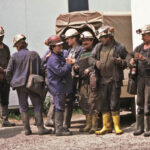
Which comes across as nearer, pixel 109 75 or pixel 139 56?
pixel 139 56

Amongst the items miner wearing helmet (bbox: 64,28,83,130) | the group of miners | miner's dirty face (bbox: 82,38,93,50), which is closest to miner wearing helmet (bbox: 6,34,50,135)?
the group of miners

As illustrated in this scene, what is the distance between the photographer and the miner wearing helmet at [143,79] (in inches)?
335

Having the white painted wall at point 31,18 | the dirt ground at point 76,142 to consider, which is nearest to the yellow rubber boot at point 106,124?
the dirt ground at point 76,142

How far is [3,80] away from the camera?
1127 cm

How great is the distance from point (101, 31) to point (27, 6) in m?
5.48

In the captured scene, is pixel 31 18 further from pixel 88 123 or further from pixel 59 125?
pixel 59 125

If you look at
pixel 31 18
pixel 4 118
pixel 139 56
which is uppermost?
pixel 31 18

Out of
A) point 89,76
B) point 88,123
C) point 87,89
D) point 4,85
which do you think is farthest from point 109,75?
point 4,85

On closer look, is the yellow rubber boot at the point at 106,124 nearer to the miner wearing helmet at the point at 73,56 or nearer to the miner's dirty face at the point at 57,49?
the miner wearing helmet at the point at 73,56

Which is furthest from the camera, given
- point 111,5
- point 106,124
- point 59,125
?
point 111,5

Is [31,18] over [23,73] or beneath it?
over

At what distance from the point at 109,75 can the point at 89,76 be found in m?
0.47

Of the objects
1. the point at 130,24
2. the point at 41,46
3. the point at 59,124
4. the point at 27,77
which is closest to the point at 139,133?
the point at 59,124

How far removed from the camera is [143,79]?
339 inches
